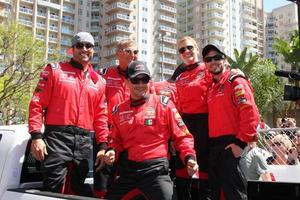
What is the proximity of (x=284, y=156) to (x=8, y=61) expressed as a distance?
2871 cm

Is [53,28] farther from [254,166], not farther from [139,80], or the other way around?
[139,80]

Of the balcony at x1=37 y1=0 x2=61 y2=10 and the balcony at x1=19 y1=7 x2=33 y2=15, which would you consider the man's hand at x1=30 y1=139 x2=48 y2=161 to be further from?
the balcony at x1=37 y1=0 x2=61 y2=10

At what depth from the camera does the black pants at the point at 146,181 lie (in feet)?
10.1

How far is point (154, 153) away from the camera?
127 inches

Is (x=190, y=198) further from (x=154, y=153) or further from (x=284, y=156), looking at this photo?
(x=284, y=156)

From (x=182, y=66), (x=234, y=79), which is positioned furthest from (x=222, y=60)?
(x=182, y=66)

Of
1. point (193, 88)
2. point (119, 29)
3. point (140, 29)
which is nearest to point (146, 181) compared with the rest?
point (193, 88)

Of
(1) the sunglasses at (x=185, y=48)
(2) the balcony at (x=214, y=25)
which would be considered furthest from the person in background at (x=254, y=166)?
(2) the balcony at (x=214, y=25)

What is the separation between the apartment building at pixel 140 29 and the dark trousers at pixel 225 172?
238 ft

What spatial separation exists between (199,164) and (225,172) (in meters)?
0.54

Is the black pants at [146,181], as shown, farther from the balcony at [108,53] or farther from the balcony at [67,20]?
the balcony at [67,20]

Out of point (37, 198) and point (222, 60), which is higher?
point (222, 60)

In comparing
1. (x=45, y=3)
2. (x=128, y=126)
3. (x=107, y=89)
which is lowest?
(x=128, y=126)

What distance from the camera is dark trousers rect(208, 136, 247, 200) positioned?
11.6ft
